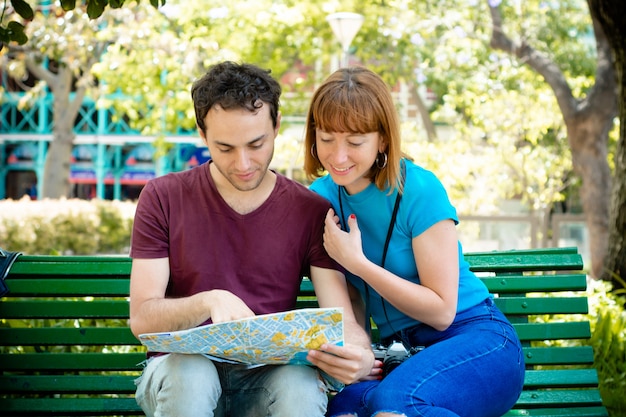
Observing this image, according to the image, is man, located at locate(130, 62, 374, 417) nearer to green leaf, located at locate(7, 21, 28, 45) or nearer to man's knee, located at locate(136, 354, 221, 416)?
man's knee, located at locate(136, 354, 221, 416)

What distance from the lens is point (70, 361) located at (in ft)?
11.2

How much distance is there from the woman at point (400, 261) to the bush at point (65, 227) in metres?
12.0

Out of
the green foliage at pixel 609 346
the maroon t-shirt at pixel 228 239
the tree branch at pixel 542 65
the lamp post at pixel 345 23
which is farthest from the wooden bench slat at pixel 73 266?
the lamp post at pixel 345 23

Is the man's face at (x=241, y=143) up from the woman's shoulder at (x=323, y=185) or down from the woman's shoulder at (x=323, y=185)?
up

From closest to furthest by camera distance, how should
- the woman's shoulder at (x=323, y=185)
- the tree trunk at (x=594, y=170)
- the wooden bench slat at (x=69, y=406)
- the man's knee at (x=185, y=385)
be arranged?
the man's knee at (x=185, y=385) → the woman's shoulder at (x=323, y=185) → the wooden bench slat at (x=69, y=406) → the tree trunk at (x=594, y=170)

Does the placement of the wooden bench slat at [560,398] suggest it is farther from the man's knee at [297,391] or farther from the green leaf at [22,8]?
the green leaf at [22,8]

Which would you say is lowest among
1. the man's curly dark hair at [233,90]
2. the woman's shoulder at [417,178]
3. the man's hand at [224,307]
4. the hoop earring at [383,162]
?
the man's hand at [224,307]

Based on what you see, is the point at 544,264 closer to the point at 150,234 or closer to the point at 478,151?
the point at 150,234

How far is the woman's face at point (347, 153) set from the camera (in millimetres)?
2801

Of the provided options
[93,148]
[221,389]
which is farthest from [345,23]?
[93,148]

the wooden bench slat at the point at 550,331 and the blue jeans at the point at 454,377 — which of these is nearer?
the blue jeans at the point at 454,377

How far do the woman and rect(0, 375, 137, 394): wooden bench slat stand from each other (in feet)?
3.13

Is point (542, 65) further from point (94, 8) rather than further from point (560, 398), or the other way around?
point (94, 8)

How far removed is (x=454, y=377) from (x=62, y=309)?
5.21ft
